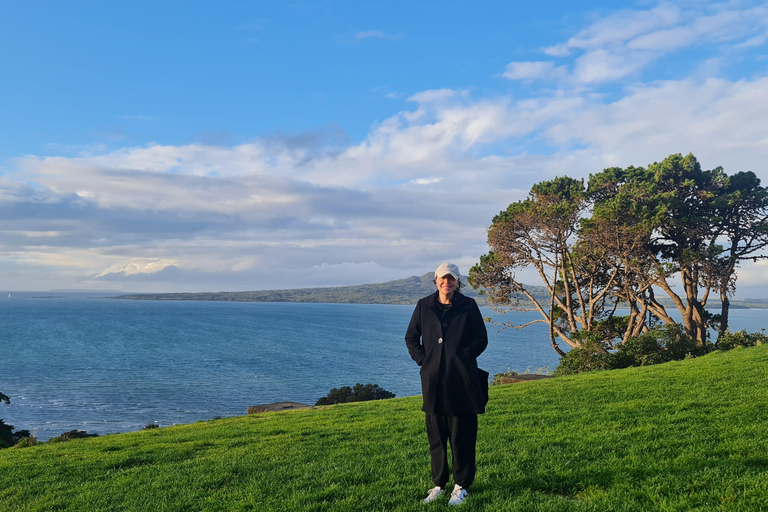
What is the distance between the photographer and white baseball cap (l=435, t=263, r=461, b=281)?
5.03 metres

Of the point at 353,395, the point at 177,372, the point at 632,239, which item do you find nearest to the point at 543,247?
the point at 632,239

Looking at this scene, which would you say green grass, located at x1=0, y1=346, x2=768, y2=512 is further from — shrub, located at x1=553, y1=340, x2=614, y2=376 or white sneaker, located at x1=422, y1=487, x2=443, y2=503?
shrub, located at x1=553, y1=340, x2=614, y2=376

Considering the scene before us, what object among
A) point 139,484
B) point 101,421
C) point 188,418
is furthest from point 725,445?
point 101,421

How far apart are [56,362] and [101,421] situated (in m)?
33.3

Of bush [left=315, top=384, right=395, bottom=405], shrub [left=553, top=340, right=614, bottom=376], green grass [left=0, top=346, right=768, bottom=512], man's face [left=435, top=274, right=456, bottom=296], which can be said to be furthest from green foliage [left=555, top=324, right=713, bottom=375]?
man's face [left=435, top=274, right=456, bottom=296]

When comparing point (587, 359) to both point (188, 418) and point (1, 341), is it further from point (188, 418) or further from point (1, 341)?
point (1, 341)

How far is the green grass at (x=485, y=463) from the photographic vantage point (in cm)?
486

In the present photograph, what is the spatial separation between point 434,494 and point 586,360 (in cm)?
1917

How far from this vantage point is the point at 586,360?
21797mm

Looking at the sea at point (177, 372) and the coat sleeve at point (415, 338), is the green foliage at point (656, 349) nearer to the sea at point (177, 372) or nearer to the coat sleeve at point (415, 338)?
the sea at point (177, 372)

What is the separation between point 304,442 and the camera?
350 inches

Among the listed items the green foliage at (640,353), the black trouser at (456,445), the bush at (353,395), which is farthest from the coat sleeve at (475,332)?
the bush at (353,395)

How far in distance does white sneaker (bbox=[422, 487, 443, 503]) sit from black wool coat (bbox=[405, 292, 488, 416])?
0.81 metres

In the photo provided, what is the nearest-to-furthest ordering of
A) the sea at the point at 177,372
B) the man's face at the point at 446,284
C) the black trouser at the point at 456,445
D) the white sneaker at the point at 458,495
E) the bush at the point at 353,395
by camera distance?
the white sneaker at the point at 458,495 → the black trouser at the point at 456,445 → the man's face at the point at 446,284 → the bush at the point at 353,395 → the sea at the point at 177,372
